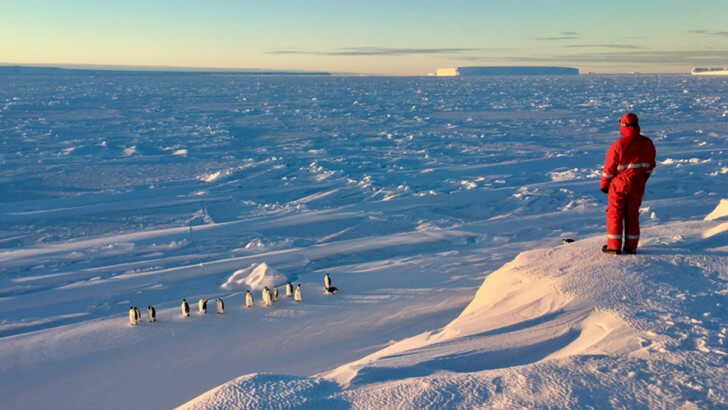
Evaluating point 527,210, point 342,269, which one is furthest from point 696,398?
point 527,210

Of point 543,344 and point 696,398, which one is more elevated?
point 696,398

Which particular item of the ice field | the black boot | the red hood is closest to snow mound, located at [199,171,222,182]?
the ice field

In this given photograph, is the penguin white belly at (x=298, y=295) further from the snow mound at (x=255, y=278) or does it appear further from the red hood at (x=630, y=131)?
the red hood at (x=630, y=131)

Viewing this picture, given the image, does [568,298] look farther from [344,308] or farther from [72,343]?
[72,343]

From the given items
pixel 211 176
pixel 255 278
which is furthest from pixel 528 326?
pixel 211 176

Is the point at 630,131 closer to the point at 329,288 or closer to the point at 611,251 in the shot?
the point at 611,251

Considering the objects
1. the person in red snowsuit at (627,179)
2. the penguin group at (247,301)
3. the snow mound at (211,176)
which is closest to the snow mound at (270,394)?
the penguin group at (247,301)

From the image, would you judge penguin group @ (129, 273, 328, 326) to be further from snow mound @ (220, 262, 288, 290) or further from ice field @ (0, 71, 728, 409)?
snow mound @ (220, 262, 288, 290)
